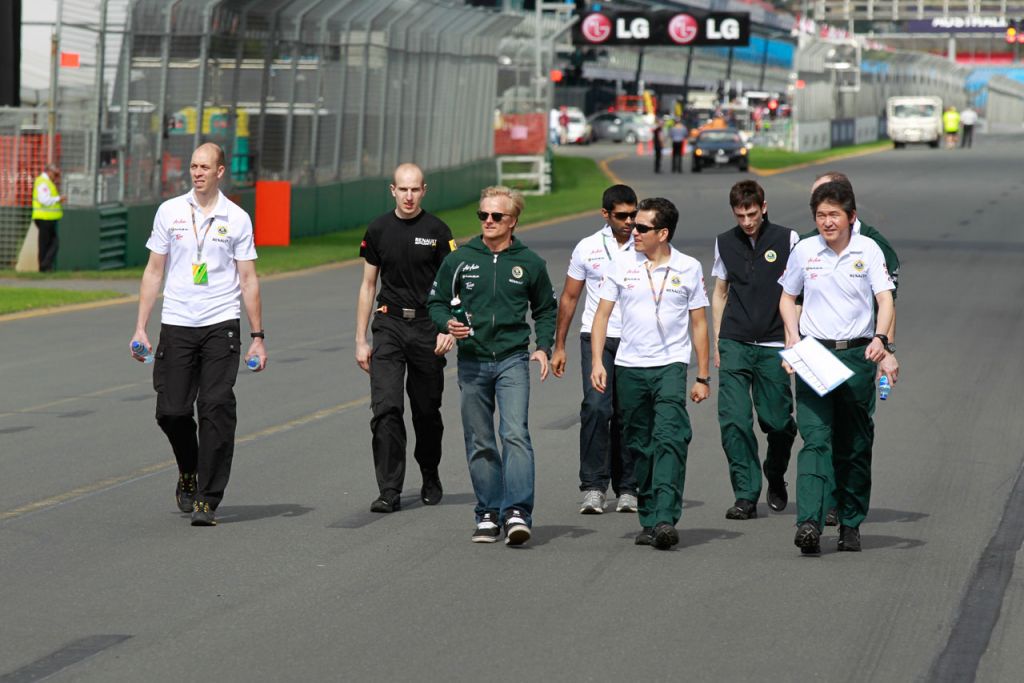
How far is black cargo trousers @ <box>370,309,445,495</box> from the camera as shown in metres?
9.49

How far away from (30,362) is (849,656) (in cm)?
1103

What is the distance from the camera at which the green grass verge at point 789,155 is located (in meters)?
63.2

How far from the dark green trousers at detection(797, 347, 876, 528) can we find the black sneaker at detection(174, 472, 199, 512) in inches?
117

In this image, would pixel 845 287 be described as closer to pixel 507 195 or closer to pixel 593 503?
pixel 507 195

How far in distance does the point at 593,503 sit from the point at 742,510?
2.40 feet

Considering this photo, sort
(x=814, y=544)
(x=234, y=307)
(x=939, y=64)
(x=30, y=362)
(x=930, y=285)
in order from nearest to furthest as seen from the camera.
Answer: (x=814, y=544), (x=234, y=307), (x=30, y=362), (x=930, y=285), (x=939, y=64)

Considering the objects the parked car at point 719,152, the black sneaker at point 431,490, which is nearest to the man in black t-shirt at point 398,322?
the black sneaker at point 431,490

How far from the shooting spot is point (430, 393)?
9.59 meters

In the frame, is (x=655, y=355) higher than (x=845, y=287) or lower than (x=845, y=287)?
lower

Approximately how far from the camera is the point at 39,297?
22.0 m

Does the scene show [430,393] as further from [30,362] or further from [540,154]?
[540,154]

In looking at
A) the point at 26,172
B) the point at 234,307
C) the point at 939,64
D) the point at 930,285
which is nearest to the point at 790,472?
the point at 234,307

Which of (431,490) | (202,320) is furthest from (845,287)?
(202,320)

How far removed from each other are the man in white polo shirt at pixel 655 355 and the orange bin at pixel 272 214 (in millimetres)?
22788
